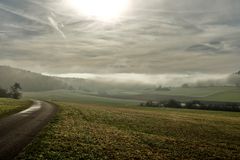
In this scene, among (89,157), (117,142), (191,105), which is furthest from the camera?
(191,105)

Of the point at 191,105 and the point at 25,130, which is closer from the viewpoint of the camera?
the point at 25,130

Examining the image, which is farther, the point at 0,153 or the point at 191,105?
the point at 191,105

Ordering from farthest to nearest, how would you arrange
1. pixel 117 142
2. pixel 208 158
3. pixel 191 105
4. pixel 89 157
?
1. pixel 191 105
2. pixel 117 142
3. pixel 208 158
4. pixel 89 157

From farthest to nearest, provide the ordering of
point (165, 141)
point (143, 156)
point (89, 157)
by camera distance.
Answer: point (165, 141) < point (143, 156) < point (89, 157)

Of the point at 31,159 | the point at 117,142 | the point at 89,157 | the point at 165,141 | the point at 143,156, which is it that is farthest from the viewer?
the point at 165,141

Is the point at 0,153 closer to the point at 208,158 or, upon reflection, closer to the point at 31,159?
the point at 31,159

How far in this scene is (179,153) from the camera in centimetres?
2844

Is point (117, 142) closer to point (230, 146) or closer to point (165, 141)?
point (165, 141)

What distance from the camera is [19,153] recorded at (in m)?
21.3

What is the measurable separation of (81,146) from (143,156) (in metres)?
6.17

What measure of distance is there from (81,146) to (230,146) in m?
21.8

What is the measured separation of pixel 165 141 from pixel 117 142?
307 inches

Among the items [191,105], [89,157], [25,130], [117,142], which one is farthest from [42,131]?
[191,105]

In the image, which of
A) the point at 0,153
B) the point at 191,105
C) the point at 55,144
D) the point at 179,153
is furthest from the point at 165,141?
the point at 191,105
